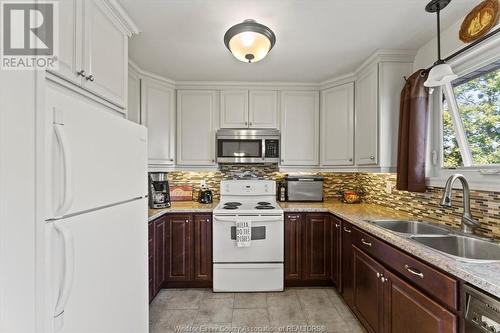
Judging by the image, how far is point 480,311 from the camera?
927mm

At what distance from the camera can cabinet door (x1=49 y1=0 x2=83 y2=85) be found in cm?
114

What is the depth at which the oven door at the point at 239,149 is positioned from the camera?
9.48 feet

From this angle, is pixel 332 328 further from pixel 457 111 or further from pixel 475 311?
pixel 457 111

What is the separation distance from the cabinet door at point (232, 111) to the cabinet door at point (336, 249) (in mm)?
1532

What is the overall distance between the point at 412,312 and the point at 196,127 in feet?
8.57

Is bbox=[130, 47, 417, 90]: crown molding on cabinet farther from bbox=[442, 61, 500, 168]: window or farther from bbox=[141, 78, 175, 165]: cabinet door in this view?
bbox=[442, 61, 500, 168]: window

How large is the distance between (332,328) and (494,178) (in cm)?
161

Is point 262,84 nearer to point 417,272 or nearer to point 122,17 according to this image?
point 122,17

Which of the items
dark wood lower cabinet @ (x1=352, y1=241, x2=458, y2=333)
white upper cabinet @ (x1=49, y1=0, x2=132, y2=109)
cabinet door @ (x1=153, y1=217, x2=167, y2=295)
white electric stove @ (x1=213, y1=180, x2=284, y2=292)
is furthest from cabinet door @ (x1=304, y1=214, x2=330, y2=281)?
white upper cabinet @ (x1=49, y1=0, x2=132, y2=109)

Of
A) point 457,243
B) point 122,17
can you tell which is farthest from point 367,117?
point 122,17

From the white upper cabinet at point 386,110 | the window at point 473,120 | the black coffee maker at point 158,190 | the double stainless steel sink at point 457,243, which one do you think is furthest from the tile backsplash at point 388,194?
the black coffee maker at point 158,190

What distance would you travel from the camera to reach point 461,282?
1.02 m

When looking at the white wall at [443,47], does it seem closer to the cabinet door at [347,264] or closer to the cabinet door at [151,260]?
the cabinet door at [347,264]

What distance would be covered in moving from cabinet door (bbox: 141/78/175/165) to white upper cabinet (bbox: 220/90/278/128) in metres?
0.63
